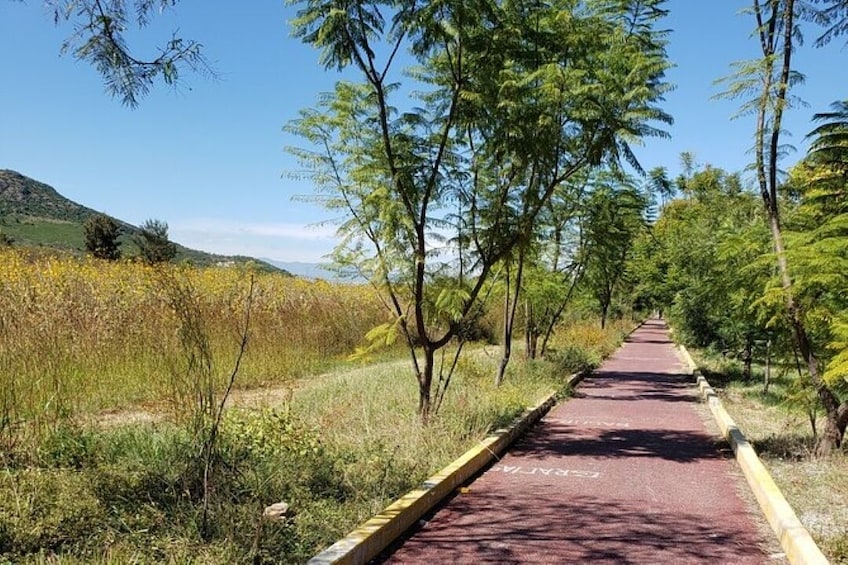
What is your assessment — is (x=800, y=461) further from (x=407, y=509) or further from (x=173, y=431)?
(x=173, y=431)

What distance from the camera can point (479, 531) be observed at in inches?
220

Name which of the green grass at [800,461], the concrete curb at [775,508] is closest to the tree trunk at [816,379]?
the green grass at [800,461]

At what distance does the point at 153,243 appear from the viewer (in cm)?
520

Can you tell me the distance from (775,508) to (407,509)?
10.3 ft

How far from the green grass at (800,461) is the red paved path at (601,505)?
1.49ft

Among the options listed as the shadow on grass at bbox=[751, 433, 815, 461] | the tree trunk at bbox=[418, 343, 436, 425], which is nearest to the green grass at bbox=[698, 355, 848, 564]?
the shadow on grass at bbox=[751, 433, 815, 461]

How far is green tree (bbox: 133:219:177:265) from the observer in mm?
5137

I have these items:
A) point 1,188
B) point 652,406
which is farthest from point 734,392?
point 1,188

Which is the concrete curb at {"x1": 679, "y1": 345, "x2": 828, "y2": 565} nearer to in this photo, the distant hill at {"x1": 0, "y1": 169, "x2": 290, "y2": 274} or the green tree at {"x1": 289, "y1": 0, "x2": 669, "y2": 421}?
the green tree at {"x1": 289, "y1": 0, "x2": 669, "y2": 421}

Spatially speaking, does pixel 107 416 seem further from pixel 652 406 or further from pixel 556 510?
pixel 652 406

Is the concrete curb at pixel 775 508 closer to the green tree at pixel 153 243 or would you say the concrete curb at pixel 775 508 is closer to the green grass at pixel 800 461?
the green grass at pixel 800 461

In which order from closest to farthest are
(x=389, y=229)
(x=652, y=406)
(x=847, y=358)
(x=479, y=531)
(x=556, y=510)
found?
(x=479, y=531), (x=556, y=510), (x=847, y=358), (x=389, y=229), (x=652, y=406)

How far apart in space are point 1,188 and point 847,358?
275 feet

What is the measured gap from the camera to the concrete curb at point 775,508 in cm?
486
